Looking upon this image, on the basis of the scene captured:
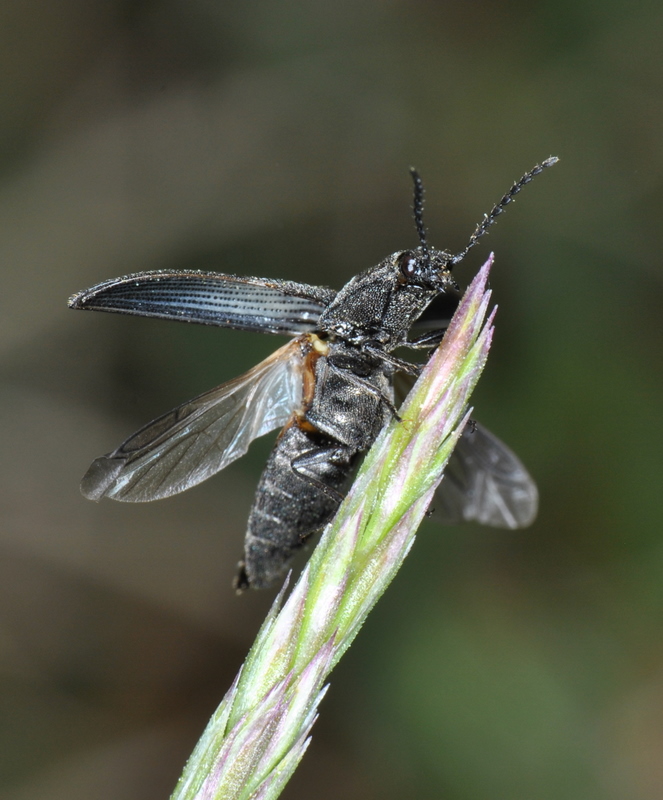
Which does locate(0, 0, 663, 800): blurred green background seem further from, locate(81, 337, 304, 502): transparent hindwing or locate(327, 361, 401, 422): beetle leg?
locate(327, 361, 401, 422): beetle leg

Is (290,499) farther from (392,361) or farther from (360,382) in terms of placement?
(392,361)

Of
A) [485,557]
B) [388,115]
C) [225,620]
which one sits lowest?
[225,620]

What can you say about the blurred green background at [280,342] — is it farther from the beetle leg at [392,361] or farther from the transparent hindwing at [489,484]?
the beetle leg at [392,361]

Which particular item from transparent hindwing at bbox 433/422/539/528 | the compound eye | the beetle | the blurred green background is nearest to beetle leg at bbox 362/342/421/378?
the beetle

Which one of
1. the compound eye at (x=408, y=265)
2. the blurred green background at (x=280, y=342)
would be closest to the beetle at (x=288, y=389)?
the compound eye at (x=408, y=265)

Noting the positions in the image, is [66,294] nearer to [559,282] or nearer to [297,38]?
[297,38]

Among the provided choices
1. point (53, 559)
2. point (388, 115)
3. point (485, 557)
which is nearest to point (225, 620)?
point (53, 559)
